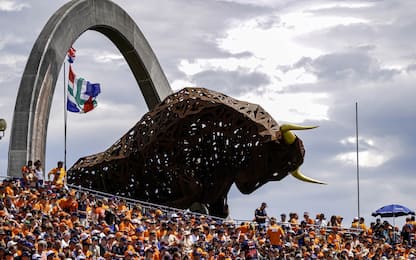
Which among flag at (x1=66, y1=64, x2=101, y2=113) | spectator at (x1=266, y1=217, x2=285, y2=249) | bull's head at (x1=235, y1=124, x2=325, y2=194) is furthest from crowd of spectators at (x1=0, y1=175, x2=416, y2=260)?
flag at (x1=66, y1=64, x2=101, y2=113)

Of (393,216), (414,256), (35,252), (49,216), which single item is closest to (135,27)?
(393,216)

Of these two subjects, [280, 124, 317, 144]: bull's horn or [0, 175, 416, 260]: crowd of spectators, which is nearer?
[0, 175, 416, 260]: crowd of spectators

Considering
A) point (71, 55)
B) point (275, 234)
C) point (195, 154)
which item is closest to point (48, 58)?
point (71, 55)

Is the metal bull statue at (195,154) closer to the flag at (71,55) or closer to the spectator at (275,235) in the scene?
the flag at (71,55)

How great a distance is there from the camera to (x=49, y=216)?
981 inches

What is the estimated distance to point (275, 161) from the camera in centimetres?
3756

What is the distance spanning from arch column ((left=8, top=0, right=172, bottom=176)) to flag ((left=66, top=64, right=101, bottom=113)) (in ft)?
2.13

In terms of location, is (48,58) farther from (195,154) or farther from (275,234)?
(275,234)

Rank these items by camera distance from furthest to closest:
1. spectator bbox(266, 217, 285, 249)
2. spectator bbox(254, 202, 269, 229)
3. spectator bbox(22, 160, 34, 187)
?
spectator bbox(254, 202, 269, 229), spectator bbox(22, 160, 34, 187), spectator bbox(266, 217, 285, 249)

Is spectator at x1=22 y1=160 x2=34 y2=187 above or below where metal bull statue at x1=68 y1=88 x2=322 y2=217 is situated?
below

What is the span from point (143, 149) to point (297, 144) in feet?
17.1

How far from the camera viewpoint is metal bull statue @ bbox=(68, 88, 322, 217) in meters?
37.0

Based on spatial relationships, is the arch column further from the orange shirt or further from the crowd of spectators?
the orange shirt

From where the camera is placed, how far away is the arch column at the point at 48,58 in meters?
36.7
